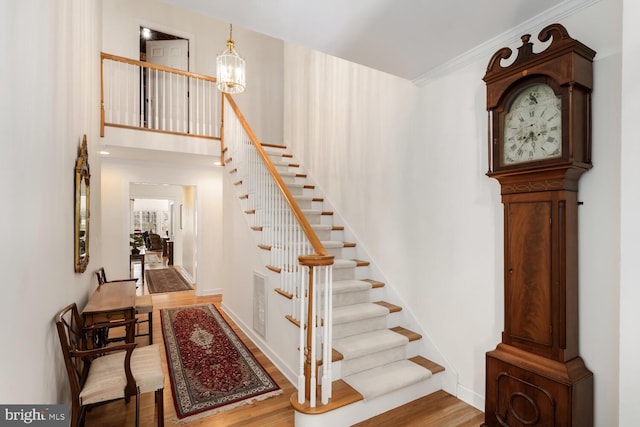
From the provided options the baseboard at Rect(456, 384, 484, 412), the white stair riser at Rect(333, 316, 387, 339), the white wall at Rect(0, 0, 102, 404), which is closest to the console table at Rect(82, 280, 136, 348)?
the white wall at Rect(0, 0, 102, 404)

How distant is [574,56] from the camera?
1.82 meters

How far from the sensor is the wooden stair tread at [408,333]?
9.82ft

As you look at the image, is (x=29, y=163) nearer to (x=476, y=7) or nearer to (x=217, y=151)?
(x=476, y=7)

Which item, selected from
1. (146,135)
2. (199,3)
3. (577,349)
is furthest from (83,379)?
(146,135)

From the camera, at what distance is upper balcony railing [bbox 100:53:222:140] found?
470 cm

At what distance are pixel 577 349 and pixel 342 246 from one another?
2.38 meters

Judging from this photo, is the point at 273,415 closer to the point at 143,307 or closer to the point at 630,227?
the point at 143,307

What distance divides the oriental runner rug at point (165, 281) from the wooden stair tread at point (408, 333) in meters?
5.17

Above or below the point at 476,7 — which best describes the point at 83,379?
below

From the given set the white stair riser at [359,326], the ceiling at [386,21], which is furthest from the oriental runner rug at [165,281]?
the ceiling at [386,21]

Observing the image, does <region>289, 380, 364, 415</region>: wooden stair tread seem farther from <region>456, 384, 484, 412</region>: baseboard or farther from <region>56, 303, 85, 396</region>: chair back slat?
<region>56, 303, 85, 396</region>: chair back slat

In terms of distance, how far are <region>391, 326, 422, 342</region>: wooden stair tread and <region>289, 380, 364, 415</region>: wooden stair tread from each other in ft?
2.64

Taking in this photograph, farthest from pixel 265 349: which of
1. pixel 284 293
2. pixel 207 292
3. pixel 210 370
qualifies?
pixel 207 292

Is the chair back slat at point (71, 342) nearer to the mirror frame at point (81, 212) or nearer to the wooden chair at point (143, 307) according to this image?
the mirror frame at point (81, 212)
